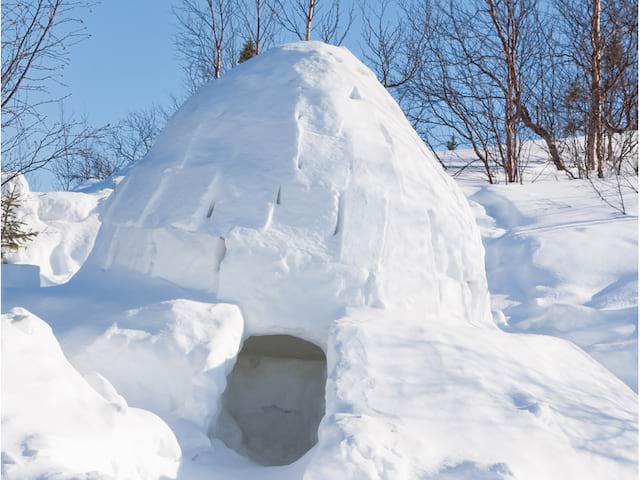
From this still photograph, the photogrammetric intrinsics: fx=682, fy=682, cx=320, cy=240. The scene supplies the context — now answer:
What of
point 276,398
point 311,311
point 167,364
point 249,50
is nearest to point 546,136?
point 249,50

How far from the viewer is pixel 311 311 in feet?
14.0

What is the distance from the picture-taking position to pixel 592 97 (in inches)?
480

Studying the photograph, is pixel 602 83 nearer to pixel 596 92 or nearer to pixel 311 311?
pixel 596 92

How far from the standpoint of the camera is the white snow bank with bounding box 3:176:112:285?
12.1m

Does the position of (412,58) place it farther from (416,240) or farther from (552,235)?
(416,240)

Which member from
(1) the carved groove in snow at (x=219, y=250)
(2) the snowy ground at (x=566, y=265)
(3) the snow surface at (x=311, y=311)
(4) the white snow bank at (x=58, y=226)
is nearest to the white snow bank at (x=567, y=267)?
(2) the snowy ground at (x=566, y=265)

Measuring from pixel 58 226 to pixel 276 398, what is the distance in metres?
8.74

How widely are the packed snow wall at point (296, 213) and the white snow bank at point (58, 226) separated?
774 centimetres

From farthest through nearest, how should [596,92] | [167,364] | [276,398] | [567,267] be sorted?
[596,92]
[567,267]
[276,398]
[167,364]

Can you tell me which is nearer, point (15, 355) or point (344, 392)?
point (15, 355)

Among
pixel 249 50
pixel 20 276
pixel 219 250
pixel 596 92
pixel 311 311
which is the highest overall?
pixel 249 50

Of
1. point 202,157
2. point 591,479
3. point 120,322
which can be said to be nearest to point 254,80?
point 202,157

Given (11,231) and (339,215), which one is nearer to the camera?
(339,215)

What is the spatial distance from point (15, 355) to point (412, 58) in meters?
13.2
